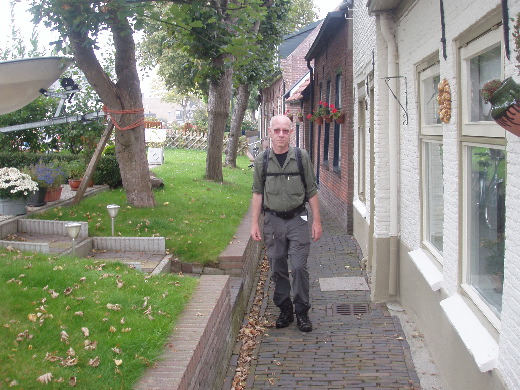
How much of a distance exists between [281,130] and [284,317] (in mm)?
1975

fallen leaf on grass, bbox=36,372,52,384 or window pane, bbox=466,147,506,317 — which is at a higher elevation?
window pane, bbox=466,147,506,317

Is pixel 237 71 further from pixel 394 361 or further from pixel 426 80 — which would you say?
pixel 394 361

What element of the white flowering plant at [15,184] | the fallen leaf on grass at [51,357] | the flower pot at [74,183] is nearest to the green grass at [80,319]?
the fallen leaf on grass at [51,357]

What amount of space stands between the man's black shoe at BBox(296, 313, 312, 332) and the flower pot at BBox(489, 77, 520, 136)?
159 inches

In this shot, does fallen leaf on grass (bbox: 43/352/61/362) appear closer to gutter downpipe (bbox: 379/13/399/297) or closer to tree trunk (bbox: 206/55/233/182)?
gutter downpipe (bbox: 379/13/399/297)

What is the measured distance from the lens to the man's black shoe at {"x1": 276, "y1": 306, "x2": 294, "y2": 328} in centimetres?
652

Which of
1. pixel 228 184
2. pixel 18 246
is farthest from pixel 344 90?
pixel 18 246

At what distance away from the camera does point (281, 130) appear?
19.8 feet

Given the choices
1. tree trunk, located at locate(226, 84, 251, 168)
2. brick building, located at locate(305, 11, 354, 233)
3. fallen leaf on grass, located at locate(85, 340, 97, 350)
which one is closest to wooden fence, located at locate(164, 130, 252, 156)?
tree trunk, located at locate(226, 84, 251, 168)

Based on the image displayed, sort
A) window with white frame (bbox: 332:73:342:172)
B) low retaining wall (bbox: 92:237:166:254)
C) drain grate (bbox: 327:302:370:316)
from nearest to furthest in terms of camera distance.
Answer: drain grate (bbox: 327:302:370:316) → low retaining wall (bbox: 92:237:166:254) → window with white frame (bbox: 332:73:342:172)

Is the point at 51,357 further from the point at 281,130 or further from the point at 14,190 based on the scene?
the point at 14,190

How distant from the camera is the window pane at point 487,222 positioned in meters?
3.98

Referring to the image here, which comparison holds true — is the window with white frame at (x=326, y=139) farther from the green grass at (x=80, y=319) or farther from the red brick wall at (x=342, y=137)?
the green grass at (x=80, y=319)

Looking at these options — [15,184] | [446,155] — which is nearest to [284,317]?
[446,155]
